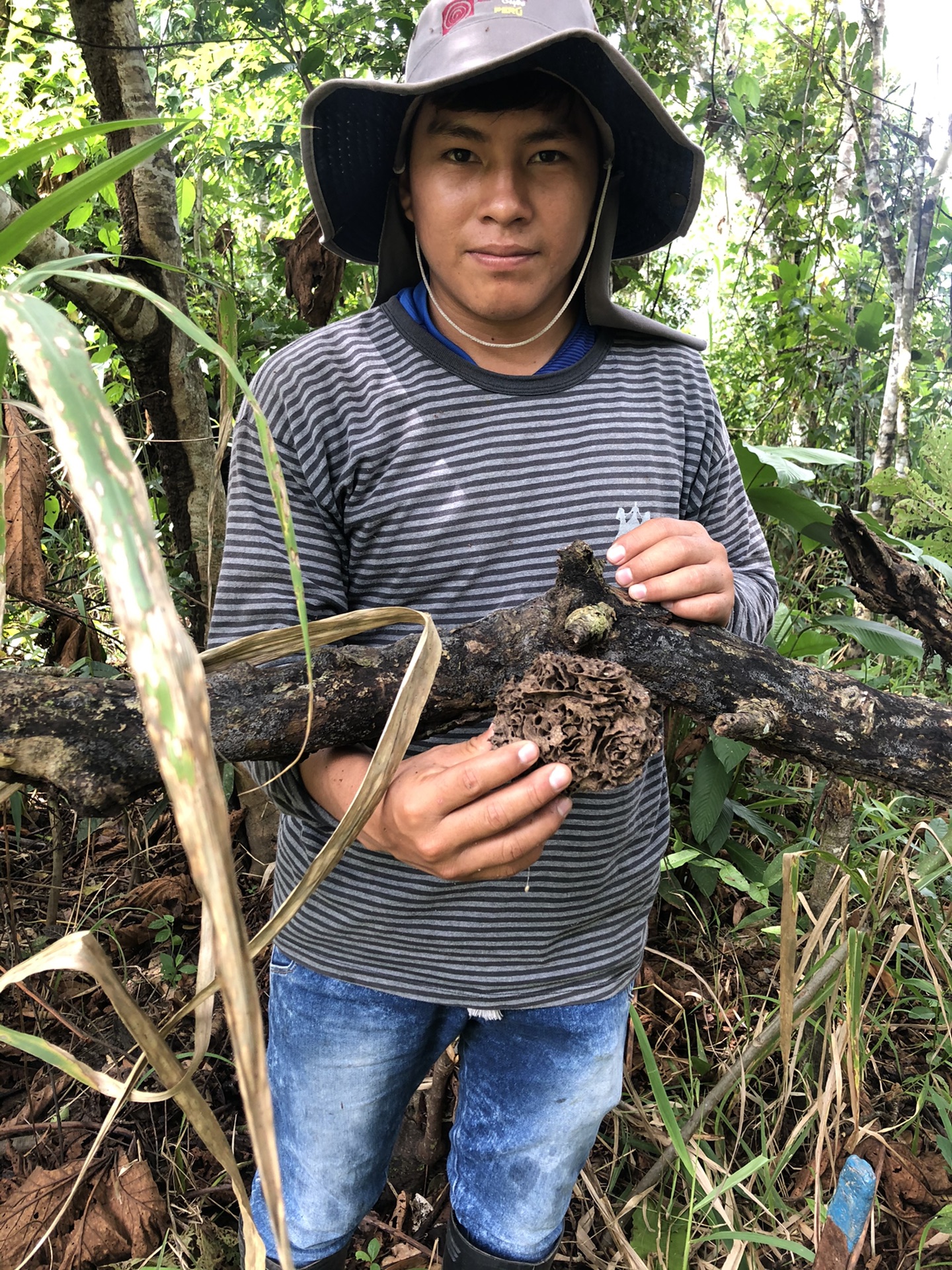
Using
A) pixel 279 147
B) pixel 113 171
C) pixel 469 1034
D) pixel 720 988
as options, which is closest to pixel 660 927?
pixel 720 988

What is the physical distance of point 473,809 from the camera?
1000mm

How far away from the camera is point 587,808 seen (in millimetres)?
1402

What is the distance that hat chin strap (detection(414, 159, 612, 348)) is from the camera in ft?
4.80

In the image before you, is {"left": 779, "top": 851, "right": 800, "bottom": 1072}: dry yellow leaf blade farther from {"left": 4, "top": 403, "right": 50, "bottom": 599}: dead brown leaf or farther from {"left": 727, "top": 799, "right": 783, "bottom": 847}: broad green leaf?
{"left": 4, "top": 403, "right": 50, "bottom": 599}: dead brown leaf

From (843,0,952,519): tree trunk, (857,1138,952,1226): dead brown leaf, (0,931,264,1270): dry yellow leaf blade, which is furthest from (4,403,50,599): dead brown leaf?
(843,0,952,519): tree trunk

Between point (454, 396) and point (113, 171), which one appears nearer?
Answer: point (113, 171)

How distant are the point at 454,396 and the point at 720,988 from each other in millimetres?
1603

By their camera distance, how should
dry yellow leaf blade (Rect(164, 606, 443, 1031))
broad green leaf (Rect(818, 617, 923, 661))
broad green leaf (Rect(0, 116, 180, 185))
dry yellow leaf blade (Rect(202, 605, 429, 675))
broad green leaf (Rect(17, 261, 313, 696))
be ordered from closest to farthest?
broad green leaf (Rect(17, 261, 313, 696))
broad green leaf (Rect(0, 116, 180, 185))
dry yellow leaf blade (Rect(164, 606, 443, 1031))
dry yellow leaf blade (Rect(202, 605, 429, 675))
broad green leaf (Rect(818, 617, 923, 661))

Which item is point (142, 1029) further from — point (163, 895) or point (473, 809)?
point (163, 895)

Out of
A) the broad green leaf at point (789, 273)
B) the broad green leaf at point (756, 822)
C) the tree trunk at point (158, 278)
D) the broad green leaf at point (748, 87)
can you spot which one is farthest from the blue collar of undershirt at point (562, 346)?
the broad green leaf at point (789, 273)

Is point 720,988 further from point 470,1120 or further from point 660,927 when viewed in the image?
point 470,1120

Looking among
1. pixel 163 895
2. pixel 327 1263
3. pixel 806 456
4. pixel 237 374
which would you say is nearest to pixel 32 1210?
pixel 327 1263

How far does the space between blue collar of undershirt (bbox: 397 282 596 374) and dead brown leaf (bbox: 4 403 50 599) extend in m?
0.67

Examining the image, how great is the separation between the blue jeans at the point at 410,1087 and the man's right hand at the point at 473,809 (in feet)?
1.61
